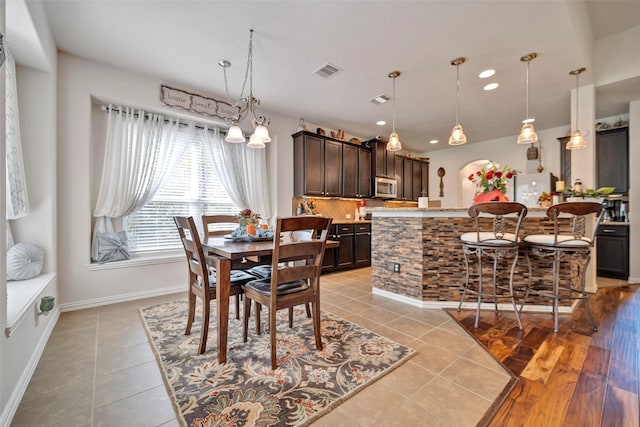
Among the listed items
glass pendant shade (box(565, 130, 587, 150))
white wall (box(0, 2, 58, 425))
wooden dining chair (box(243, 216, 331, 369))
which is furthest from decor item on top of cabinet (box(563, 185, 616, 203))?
white wall (box(0, 2, 58, 425))

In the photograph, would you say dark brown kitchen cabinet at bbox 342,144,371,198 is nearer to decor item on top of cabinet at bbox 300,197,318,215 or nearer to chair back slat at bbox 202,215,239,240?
decor item on top of cabinet at bbox 300,197,318,215

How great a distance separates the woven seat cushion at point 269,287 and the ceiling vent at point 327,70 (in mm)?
2503

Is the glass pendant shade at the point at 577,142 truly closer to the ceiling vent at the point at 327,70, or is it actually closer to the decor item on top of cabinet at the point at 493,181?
the decor item on top of cabinet at the point at 493,181

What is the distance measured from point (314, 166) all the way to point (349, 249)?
167cm

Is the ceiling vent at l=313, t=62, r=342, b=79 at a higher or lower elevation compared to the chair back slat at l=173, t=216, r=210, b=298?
higher

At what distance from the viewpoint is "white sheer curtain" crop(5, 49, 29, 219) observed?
6.87ft

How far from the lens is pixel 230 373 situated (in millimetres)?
1794

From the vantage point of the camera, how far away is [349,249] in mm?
5090

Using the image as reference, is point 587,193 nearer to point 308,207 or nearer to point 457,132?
point 457,132

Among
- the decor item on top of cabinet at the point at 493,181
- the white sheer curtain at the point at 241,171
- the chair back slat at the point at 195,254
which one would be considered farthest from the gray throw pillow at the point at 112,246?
the decor item on top of cabinet at the point at 493,181

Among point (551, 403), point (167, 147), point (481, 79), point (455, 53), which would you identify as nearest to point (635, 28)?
point (481, 79)

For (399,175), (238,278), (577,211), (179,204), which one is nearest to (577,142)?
(577,211)

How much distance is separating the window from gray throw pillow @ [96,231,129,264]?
20cm

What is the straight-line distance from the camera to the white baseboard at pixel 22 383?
4.46ft
